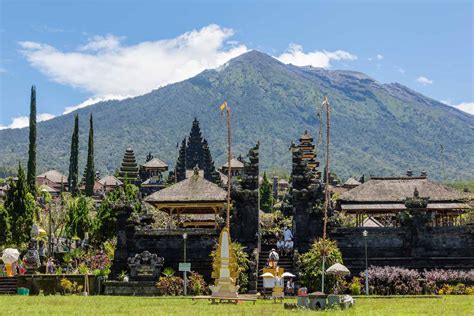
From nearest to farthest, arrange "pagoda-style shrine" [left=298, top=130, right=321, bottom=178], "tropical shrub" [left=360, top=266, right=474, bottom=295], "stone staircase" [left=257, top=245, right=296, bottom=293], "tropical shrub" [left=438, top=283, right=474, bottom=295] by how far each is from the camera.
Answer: "tropical shrub" [left=438, top=283, right=474, bottom=295] < "tropical shrub" [left=360, top=266, right=474, bottom=295] < "stone staircase" [left=257, top=245, right=296, bottom=293] < "pagoda-style shrine" [left=298, top=130, right=321, bottom=178]

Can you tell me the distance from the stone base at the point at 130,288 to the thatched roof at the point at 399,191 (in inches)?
697

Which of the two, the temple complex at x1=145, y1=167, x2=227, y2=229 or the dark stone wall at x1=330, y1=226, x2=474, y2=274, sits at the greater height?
the temple complex at x1=145, y1=167, x2=227, y2=229

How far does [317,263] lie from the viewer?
133 ft

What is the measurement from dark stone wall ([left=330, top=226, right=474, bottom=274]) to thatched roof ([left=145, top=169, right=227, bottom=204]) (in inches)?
428

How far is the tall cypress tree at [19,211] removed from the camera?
5381cm

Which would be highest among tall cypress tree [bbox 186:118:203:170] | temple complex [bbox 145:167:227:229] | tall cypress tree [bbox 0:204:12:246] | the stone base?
tall cypress tree [bbox 186:118:203:170]

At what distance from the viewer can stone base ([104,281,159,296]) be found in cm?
4038

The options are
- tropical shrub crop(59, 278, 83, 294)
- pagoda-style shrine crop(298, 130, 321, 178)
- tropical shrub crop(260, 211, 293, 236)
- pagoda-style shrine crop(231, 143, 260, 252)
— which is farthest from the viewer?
pagoda-style shrine crop(298, 130, 321, 178)

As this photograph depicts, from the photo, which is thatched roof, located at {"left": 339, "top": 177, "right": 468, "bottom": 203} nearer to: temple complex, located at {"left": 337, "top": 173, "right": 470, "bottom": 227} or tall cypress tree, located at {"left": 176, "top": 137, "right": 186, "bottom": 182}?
temple complex, located at {"left": 337, "top": 173, "right": 470, "bottom": 227}

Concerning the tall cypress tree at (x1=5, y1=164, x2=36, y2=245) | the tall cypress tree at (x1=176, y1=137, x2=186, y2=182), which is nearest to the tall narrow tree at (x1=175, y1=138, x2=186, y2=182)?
the tall cypress tree at (x1=176, y1=137, x2=186, y2=182)

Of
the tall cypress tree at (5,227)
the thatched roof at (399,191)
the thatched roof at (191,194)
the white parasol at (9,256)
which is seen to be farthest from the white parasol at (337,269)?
the tall cypress tree at (5,227)

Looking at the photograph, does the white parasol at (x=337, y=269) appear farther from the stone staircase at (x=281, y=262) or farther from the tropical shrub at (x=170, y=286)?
the tropical shrub at (x=170, y=286)

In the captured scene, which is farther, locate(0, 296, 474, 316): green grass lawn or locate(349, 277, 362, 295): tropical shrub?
locate(349, 277, 362, 295): tropical shrub

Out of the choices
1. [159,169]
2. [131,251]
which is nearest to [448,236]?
[131,251]
